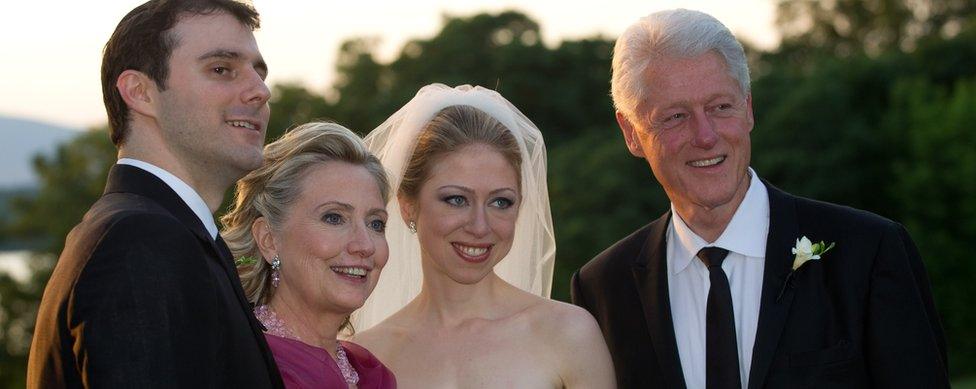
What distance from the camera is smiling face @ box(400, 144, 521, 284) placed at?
5637mm

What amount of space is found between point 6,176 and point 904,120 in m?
32.1

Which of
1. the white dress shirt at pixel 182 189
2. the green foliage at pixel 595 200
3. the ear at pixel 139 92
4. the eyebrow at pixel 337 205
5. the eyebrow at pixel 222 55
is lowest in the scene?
the green foliage at pixel 595 200

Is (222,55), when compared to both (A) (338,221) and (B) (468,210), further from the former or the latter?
(B) (468,210)

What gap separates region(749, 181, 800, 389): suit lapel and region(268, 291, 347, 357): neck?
170cm

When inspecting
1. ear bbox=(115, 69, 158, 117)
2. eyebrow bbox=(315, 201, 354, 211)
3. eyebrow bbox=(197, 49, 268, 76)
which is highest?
eyebrow bbox=(197, 49, 268, 76)

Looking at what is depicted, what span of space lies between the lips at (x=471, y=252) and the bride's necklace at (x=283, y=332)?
780 mm

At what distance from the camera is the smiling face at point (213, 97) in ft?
12.5

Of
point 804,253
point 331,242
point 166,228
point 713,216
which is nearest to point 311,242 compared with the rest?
point 331,242

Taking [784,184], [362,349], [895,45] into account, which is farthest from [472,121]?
[895,45]

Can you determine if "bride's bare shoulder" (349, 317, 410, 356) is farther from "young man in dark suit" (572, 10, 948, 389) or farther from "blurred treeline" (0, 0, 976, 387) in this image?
"blurred treeline" (0, 0, 976, 387)

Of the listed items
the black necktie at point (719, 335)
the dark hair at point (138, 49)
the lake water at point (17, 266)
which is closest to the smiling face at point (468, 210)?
the black necktie at point (719, 335)

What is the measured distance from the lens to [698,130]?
208 inches

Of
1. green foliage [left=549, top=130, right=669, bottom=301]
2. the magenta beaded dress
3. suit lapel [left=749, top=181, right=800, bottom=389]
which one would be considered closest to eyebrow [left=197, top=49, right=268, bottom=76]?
the magenta beaded dress

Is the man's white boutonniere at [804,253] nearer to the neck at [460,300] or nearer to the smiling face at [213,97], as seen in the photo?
the neck at [460,300]
